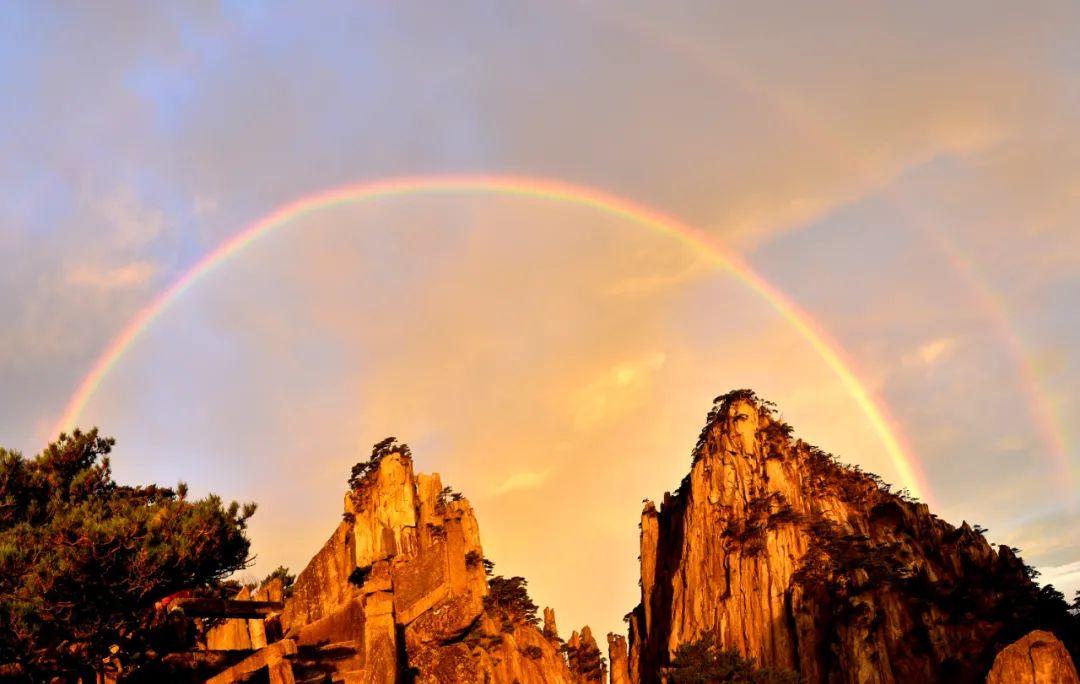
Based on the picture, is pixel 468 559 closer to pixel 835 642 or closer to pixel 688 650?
pixel 688 650

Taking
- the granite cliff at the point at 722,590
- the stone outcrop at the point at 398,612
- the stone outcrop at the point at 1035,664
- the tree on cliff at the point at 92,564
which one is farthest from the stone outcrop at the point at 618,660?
the stone outcrop at the point at 1035,664

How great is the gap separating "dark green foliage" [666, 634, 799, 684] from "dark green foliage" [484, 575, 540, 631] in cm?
1062

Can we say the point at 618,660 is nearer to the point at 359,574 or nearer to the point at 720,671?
the point at 720,671

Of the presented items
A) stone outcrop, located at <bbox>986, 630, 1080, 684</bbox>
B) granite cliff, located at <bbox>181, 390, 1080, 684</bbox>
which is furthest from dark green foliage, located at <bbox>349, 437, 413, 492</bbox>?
stone outcrop, located at <bbox>986, 630, 1080, 684</bbox>

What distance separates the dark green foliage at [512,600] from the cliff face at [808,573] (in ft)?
38.2

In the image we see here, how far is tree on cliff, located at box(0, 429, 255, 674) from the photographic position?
2412cm

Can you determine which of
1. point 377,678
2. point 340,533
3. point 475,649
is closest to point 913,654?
point 475,649

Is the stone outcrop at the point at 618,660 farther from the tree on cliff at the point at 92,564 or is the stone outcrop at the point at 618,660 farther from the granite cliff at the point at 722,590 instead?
the tree on cliff at the point at 92,564

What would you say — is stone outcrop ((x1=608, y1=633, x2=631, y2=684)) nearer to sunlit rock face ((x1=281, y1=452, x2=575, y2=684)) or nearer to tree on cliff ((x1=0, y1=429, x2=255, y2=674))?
sunlit rock face ((x1=281, y1=452, x2=575, y2=684))

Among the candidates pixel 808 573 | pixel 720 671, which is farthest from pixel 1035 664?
pixel 808 573

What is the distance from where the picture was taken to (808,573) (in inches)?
2753

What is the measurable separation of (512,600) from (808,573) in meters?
23.9

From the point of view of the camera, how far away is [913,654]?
57.8 meters

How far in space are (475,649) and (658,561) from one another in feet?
189
